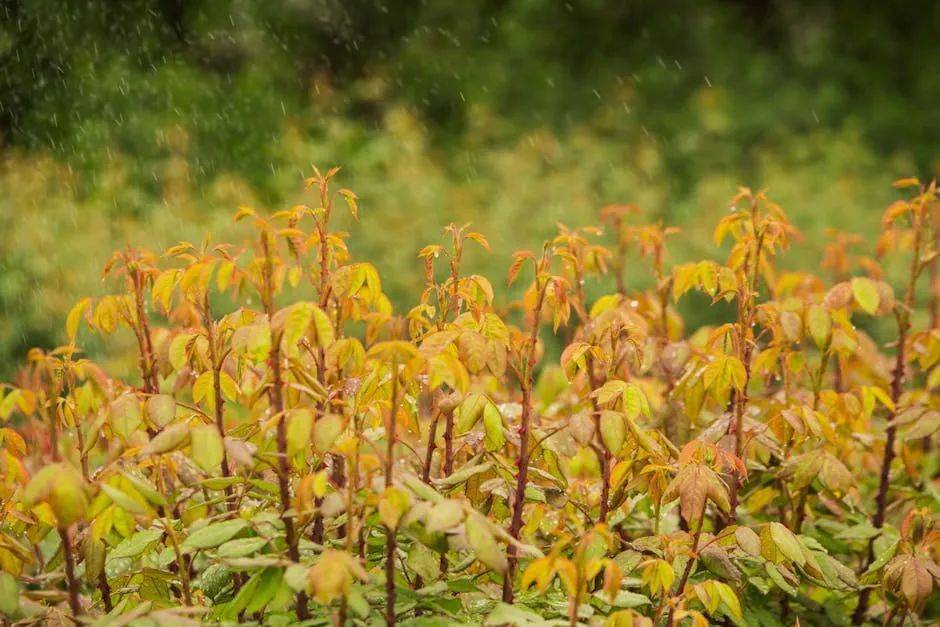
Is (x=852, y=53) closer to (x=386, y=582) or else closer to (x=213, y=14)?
(x=213, y=14)

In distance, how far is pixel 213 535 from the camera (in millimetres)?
1428

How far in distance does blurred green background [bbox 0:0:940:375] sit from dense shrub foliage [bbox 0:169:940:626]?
3691mm

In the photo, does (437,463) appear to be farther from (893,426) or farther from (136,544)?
(893,426)

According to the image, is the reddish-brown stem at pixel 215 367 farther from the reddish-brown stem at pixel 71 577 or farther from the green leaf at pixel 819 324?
the green leaf at pixel 819 324

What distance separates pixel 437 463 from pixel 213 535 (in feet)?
2.11

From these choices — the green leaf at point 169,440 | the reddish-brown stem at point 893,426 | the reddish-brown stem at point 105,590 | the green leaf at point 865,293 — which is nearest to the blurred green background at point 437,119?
the reddish-brown stem at point 893,426

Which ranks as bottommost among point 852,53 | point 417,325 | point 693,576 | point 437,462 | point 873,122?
point 693,576

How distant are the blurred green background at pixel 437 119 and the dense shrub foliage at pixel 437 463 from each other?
145 inches

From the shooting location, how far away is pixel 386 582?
151 cm

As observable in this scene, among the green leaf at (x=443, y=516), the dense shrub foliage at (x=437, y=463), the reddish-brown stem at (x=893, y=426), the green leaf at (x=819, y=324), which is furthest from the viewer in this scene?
the reddish-brown stem at (x=893, y=426)

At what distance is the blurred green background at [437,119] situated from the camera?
20.7ft

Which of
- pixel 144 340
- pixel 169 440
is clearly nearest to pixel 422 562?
pixel 169 440

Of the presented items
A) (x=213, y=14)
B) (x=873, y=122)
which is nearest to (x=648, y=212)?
(x=873, y=122)

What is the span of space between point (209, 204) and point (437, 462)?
5580 millimetres
